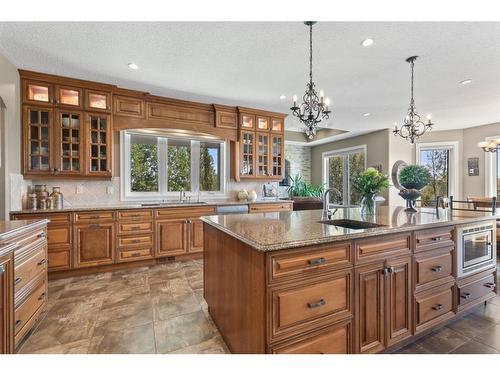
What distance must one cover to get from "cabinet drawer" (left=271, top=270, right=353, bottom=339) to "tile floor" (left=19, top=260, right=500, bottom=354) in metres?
0.74

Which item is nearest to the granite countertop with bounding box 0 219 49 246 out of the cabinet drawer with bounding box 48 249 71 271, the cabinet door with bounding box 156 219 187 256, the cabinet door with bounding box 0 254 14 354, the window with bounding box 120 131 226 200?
the cabinet door with bounding box 0 254 14 354

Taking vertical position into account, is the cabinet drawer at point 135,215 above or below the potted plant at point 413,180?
below

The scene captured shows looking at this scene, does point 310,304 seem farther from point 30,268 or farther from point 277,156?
point 277,156

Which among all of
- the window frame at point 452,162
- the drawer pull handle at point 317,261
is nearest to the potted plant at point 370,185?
the drawer pull handle at point 317,261

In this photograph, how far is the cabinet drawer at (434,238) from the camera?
71.7 inches

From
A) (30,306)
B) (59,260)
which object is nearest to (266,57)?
(30,306)

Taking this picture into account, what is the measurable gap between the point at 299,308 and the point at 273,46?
7.97 ft

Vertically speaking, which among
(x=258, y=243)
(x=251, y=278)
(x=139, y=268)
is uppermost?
(x=258, y=243)

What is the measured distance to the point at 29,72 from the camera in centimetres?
310

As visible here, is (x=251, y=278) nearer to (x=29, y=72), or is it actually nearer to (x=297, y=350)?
(x=297, y=350)

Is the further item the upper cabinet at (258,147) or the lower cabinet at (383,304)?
the upper cabinet at (258,147)

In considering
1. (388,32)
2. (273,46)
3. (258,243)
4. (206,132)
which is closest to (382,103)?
(388,32)

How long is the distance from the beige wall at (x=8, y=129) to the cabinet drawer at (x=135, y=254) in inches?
52.9

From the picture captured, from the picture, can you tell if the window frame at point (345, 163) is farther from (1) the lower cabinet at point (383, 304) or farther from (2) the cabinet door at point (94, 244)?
(2) the cabinet door at point (94, 244)
